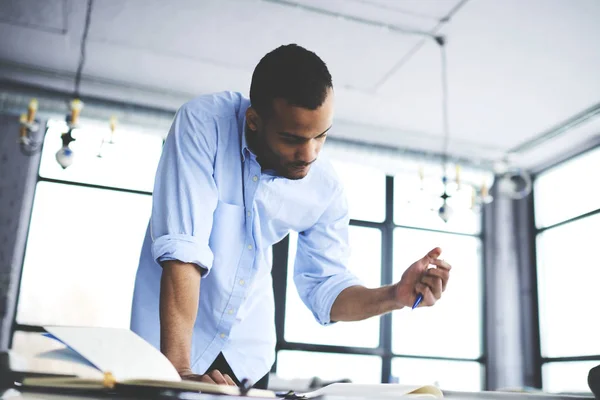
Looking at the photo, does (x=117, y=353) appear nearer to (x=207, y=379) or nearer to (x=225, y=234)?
(x=207, y=379)

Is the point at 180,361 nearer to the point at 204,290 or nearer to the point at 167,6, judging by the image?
the point at 204,290

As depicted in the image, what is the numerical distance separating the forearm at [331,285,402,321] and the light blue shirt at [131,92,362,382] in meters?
0.03

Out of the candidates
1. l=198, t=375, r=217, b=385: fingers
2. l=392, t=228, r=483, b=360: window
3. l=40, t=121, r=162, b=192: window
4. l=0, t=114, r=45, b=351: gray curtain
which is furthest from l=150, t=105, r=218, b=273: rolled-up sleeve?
l=392, t=228, r=483, b=360: window

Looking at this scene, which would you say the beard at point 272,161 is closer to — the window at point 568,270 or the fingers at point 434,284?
the fingers at point 434,284

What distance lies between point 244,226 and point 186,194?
19cm

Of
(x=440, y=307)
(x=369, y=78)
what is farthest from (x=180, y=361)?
(x=440, y=307)

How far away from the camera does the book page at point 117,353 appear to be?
61cm

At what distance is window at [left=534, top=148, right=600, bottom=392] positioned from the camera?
5188 mm

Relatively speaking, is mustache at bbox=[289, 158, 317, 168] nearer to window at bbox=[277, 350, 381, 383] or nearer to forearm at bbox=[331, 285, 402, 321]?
forearm at bbox=[331, 285, 402, 321]

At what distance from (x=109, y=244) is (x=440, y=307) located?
3.24 meters

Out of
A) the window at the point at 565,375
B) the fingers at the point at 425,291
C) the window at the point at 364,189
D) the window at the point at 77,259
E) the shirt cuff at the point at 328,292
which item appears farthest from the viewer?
the window at the point at 364,189

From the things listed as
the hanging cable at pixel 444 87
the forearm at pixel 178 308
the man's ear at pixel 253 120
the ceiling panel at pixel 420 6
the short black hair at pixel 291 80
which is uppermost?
the ceiling panel at pixel 420 6

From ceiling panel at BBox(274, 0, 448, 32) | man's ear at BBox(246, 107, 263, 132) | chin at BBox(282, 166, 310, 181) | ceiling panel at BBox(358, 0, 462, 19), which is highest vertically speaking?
ceiling panel at BBox(358, 0, 462, 19)

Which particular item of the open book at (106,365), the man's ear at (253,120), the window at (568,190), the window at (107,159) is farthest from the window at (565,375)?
the open book at (106,365)
